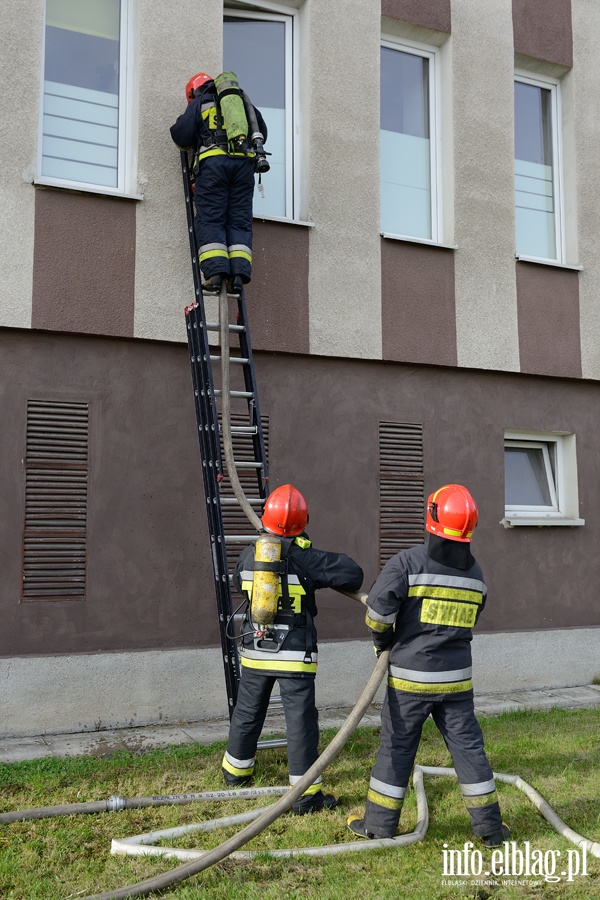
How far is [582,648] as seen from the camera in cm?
849

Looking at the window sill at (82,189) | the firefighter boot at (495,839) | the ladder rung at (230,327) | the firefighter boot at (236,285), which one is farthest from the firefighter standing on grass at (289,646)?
the window sill at (82,189)

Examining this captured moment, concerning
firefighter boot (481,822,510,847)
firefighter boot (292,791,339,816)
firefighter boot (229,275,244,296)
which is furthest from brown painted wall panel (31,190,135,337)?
firefighter boot (481,822,510,847)

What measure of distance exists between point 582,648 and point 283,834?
16.3ft

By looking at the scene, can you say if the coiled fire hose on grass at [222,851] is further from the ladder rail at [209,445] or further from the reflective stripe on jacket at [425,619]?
the ladder rail at [209,445]

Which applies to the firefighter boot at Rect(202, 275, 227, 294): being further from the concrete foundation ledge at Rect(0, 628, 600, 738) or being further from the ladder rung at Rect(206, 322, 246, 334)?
the concrete foundation ledge at Rect(0, 628, 600, 738)

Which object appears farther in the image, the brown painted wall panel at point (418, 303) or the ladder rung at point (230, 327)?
the brown painted wall panel at point (418, 303)

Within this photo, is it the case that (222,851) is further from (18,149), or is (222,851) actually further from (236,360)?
(18,149)

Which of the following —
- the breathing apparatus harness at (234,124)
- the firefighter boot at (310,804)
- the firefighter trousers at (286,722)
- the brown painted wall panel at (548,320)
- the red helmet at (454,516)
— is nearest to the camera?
the red helmet at (454,516)

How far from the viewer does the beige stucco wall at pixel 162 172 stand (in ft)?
22.8

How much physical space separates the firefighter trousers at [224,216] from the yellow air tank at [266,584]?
2528 mm

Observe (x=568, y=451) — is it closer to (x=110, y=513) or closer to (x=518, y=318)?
(x=518, y=318)

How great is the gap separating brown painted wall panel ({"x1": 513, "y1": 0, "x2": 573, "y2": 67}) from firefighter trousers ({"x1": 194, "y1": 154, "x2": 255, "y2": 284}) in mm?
3977

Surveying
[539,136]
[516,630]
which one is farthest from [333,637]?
[539,136]

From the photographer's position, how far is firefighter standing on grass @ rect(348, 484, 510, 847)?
14.2 feet
